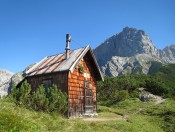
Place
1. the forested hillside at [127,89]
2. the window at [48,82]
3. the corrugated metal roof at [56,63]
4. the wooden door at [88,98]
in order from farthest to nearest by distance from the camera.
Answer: the forested hillside at [127,89]
the wooden door at [88,98]
the window at [48,82]
the corrugated metal roof at [56,63]

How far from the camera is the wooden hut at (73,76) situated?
2544 cm

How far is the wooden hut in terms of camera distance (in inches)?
1001

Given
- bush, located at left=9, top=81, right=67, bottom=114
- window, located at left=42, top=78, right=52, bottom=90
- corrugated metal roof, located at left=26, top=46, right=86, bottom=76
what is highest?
corrugated metal roof, located at left=26, top=46, right=86, bottom=76

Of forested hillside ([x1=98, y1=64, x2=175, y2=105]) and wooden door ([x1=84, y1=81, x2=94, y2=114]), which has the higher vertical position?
forested hillside ([x1=98, y1=64, x2=175, y2=105])

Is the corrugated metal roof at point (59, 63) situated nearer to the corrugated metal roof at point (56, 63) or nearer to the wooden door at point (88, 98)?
the corrugated metal roof at point (56, 63)

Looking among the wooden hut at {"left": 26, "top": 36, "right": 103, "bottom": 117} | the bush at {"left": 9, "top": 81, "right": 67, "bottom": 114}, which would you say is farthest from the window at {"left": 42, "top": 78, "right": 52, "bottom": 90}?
the bush at {"left": 9, "top": 81, "right": 67, "bottom": 114}

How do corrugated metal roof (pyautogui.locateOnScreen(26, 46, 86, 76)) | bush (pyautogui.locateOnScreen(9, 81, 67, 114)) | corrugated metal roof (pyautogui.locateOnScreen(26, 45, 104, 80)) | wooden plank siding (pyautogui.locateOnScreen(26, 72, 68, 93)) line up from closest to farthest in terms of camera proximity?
bush (pyautogui.locateOnScreen(9, 81, 67, 114))
wooden plank siding (pyautogui.locateOnScreen(26, 72, 68, 93))
corrugated metal roof (pyautogui.locateOnScreen(26, 45, 104, 80))
corrugated metal roof (pyautogui.locateOnScreen(26, 46, 86, 76))

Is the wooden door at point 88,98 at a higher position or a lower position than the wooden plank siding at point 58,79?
lower

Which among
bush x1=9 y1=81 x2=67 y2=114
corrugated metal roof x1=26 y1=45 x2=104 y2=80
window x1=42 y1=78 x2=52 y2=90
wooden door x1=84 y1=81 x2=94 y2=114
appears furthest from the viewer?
wooden door x1=84 y1=81 x2=94 y2=114

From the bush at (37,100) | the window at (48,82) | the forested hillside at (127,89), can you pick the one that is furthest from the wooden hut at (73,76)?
the forested hillside at (127,89)

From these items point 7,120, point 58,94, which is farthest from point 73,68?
point 7,120

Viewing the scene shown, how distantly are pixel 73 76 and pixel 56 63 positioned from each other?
277cm

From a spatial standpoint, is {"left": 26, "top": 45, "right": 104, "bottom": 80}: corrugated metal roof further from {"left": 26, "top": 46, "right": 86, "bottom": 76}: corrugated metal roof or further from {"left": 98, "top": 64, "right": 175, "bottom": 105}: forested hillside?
{"left": 98, "top": 64, "right": 175, "bottom": 105}: forested hillside

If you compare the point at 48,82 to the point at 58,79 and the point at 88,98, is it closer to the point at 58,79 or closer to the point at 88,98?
the point at 58,79
